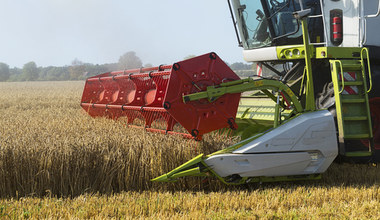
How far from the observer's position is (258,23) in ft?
16.6

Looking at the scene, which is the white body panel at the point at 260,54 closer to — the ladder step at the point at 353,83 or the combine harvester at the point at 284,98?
the combine harvester at the point at 284,98

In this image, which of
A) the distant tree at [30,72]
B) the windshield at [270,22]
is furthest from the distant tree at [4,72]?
the windshield at [270,22]

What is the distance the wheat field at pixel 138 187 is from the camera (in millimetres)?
2844

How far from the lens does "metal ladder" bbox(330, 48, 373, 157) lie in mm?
3635

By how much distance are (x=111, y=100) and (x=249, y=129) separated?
1.84 meters

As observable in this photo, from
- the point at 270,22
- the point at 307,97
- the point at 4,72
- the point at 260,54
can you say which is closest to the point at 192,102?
the point at 307,97

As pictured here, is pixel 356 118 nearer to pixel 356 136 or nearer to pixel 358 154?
pixel 356 136

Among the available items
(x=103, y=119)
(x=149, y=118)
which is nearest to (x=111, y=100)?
(x=103, y=119)

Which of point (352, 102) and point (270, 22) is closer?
point (352, 102)

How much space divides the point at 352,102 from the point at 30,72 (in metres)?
72.2

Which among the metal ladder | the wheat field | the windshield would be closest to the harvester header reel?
the wheat field

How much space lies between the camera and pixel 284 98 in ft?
12.2

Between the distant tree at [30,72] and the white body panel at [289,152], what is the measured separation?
2634 inches

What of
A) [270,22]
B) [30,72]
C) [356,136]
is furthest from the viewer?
[30,72]
